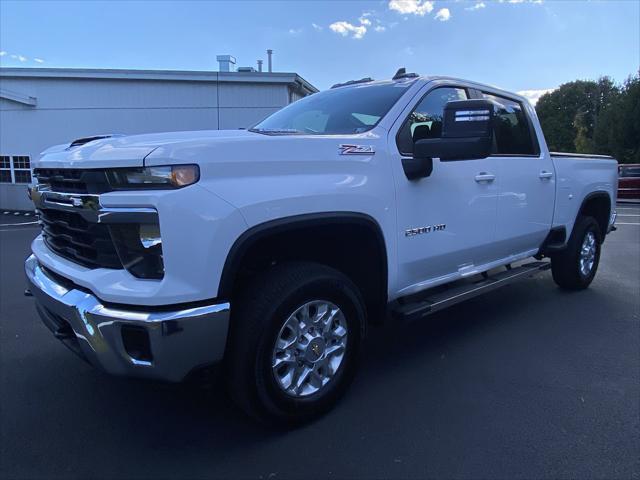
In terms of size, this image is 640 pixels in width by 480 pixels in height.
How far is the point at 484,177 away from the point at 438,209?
25.3 inches

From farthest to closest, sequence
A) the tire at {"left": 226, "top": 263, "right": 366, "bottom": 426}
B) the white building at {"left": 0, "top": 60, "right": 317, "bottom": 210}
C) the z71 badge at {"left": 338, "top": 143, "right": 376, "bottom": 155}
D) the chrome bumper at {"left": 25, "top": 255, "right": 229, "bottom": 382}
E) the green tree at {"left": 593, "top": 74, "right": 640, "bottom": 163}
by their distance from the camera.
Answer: the green tree at {"left": 593, "top": 74, "right": 640, "bottom": 163} < the white building at {"left": 0, "top": 60, "right": 317, "bottom": 210} < the z71 badge at {"left": 338, "top": 143, "right": 376, "bottom": 155} < the tire at {"left": 226, "top": 263, "right": 366, "bottom": 426} < the chrome bumper at {"left": 25, "top": 255, "right": 229, "bottom": 382}

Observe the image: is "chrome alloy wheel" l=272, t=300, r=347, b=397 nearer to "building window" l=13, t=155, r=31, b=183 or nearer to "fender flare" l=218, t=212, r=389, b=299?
"fender flare" l=218, t=212, r=389, b=299

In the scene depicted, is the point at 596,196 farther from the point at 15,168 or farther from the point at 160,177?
the point at 15,168

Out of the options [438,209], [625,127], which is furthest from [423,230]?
[625,127]

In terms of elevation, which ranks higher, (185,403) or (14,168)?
(14,168)

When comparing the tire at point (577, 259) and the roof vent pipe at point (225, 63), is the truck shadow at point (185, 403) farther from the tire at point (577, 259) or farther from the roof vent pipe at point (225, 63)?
the roof vent pipe at point (225, 63)

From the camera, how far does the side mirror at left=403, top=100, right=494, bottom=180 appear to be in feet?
9.39

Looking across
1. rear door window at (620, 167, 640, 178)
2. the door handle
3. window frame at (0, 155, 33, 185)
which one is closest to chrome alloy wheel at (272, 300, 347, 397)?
the door handle

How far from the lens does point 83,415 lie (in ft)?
9.62

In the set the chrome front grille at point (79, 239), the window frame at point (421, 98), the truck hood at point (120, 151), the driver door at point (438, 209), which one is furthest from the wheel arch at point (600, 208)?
the chrome front grille at point (79, 239)

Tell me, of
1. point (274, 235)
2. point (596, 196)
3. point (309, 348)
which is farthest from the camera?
point (596, 196)

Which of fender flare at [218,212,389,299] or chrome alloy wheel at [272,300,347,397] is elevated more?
fender flare at [218,212,389,299]

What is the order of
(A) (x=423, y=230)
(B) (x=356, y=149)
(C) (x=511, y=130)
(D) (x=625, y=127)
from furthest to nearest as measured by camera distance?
(D) (x=625, y=127) → (C) (x=511, y=130) → (A) (x=423, y=230) → (B) (x=356, y=149)

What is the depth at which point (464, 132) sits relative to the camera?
Result: 9.48 ft
